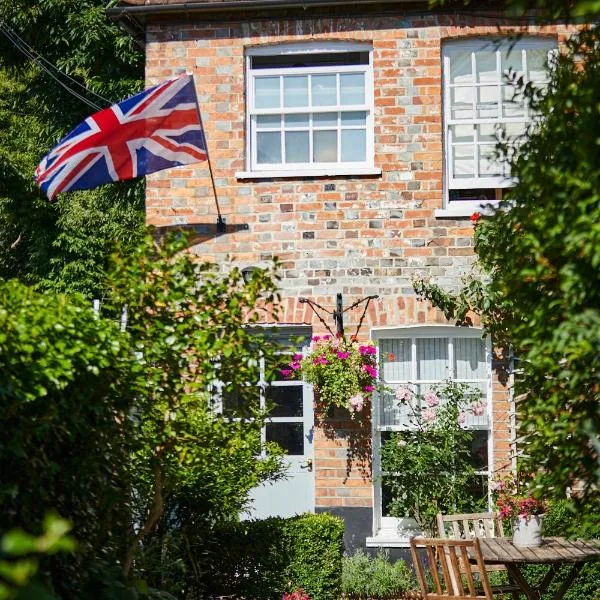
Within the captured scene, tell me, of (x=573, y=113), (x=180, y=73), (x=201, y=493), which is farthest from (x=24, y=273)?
(x=573, y=113)

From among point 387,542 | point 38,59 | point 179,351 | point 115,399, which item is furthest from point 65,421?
point 38,59

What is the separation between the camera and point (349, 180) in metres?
11.1

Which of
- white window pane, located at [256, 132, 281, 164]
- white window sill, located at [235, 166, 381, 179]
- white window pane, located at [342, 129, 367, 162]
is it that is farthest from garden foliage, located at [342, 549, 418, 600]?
white window pane, located at [256, 132, 281, 164]

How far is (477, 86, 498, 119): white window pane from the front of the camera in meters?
11.3

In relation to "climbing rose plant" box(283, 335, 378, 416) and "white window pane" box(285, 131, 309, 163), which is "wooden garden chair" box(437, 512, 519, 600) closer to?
"climbing rose plant" box(283, 335, 378, 416)

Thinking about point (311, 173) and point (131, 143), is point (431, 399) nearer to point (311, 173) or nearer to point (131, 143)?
point (311, 173)

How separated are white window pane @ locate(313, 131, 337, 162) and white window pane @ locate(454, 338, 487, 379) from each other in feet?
7.35

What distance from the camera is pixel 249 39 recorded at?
1133 centimetres

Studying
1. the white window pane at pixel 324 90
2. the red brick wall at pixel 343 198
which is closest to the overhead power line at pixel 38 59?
the red brick wall at pixel 343 198

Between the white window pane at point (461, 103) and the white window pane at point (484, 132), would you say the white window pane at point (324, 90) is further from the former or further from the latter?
the white window pane at point (484, 132)

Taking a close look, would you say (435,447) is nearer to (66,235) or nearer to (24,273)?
(66,235)

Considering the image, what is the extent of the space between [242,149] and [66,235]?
5295mm

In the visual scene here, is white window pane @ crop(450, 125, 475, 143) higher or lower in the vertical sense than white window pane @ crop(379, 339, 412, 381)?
higher

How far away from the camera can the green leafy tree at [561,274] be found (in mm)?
4027
